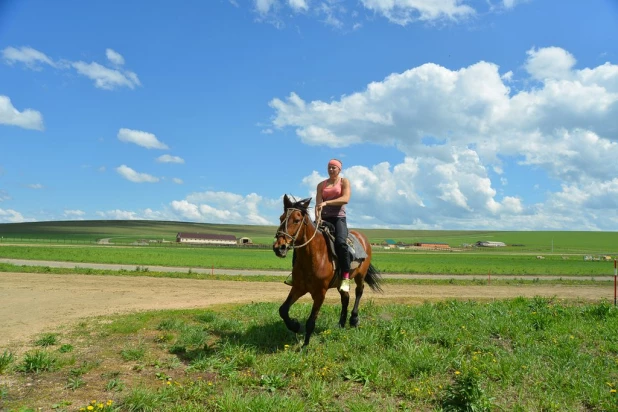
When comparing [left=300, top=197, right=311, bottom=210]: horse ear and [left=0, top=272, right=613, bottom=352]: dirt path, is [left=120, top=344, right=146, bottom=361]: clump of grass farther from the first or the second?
[left=300, top=197, right=311, bottom=210]: horse ear

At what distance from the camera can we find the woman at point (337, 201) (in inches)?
354

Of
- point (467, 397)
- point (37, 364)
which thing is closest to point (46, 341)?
point (37, 364)

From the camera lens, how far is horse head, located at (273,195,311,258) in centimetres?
734

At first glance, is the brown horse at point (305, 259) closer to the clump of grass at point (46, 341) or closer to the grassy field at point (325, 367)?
the grassy field at point (325, 367)

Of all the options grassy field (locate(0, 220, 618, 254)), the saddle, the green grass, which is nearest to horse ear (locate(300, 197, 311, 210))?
the saddle

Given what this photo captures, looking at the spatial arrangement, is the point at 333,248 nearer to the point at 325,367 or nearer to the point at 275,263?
the point at 325,367

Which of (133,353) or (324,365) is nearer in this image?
(324,365)

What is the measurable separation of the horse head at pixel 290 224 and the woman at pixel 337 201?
745 mm

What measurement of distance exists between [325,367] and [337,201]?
3393mm

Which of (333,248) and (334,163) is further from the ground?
(334,163)

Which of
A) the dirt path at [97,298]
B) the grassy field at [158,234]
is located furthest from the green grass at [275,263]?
the grassy field at [158,234]

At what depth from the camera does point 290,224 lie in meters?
7.74

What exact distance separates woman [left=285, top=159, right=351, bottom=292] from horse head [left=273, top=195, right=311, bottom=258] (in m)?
0.75

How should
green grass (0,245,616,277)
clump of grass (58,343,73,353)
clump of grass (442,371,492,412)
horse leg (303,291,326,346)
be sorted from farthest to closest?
1. green grass (0,245,616,277)
2. horse leg (303,291,326,346)
3. clump of grass (58,343,73,353)
4. clump of grass (442,371,492,412)
